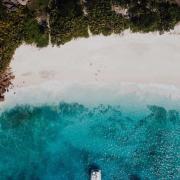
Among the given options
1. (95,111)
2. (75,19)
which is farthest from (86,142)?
(75,19)

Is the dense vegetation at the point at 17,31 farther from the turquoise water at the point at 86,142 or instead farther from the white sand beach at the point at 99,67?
the turquoise water at the point at 86,142

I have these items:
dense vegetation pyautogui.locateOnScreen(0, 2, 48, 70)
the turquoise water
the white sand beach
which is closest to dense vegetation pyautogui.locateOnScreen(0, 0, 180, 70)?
dense vegetation pyautogui.locateOnScreen(0, 2, 48, 70)

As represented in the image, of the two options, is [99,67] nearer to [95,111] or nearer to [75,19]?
[95,111]

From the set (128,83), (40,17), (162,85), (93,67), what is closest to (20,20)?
(40,17)

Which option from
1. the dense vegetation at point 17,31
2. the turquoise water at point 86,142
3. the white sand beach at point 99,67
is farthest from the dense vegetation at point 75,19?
the turquoise water at point 86,142

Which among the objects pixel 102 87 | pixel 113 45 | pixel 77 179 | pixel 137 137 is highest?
pixel 113 45

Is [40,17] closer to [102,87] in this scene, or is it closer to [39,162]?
[102,87]

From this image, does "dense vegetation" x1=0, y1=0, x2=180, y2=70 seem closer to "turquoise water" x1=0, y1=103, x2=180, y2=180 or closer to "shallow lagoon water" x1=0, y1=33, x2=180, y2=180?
"shallow lagoon water" x1=0, y1=33, x2=180, y2=180
